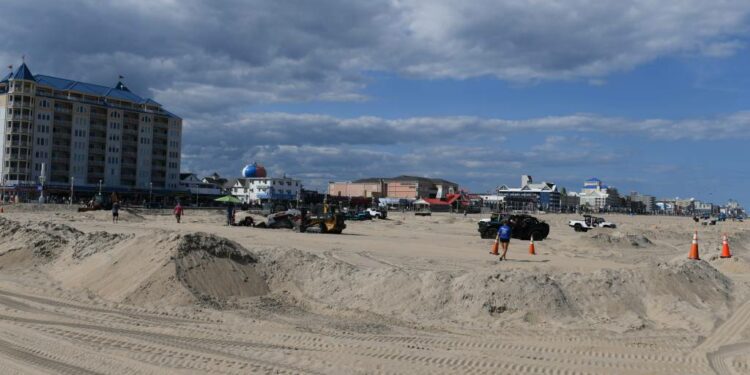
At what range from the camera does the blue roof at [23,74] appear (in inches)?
3474

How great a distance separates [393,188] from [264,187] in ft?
203

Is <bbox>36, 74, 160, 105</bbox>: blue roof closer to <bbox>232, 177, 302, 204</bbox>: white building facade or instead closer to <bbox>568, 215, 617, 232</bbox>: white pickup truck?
<bbox>232, 177, 302, 204</bbox>: white building facade

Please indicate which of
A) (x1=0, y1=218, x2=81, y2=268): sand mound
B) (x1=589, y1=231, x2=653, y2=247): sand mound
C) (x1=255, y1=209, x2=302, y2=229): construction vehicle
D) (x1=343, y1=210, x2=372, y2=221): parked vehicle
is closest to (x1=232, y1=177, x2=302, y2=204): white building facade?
(x1=343, y1=210, x2=372, y2=221): parked vehicle

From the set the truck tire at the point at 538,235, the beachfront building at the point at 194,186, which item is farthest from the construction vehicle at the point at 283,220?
the beachfront building at the point at 194,186

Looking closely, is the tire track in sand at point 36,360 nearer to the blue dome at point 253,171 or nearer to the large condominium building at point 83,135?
the large condominium building at point 83,135

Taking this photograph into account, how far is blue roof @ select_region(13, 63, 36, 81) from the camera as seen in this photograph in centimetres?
8825

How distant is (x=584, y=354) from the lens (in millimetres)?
8500

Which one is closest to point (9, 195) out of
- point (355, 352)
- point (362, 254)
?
point (362, 254)

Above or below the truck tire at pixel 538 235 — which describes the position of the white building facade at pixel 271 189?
above

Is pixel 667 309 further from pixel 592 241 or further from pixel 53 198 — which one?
pixel 53 198

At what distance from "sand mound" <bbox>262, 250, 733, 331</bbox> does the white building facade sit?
11135 centimetres

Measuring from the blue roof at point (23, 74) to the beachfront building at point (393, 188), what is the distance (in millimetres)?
97227

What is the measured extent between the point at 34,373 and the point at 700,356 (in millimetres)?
8426

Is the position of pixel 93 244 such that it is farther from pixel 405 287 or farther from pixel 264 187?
pixel 264 187
